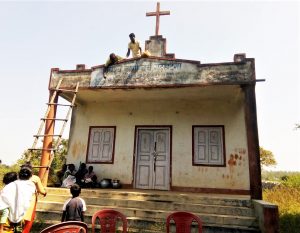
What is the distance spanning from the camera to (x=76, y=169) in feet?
32.3

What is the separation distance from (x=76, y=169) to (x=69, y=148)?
3.08 feet

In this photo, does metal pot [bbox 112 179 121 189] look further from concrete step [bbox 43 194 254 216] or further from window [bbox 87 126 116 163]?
concrete step [bbox 43 194 254 216]

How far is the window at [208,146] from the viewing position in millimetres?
8984

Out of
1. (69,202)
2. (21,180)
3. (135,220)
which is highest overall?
(21,180)

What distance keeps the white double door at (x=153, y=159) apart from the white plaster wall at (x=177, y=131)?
0.26 meters

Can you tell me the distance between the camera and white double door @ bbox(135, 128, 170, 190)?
9250mm

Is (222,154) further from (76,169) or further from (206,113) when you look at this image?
(76,169)

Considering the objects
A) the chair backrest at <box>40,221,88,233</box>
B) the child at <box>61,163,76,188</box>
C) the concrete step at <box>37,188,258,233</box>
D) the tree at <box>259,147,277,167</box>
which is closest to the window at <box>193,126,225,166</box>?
the concrete step at <box>37,188,258,233</box>

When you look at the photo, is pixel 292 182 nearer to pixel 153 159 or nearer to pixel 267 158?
pixel 267 158

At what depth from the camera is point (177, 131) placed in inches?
375

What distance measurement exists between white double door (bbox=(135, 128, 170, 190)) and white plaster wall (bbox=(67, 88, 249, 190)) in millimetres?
263

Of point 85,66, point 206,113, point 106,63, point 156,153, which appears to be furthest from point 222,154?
point 85,66

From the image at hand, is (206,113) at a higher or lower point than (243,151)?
higher

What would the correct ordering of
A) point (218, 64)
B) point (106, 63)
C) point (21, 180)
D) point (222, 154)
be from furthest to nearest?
point (222, 154) → point (106, 63) → point (218, 64) → point (21, 180)
